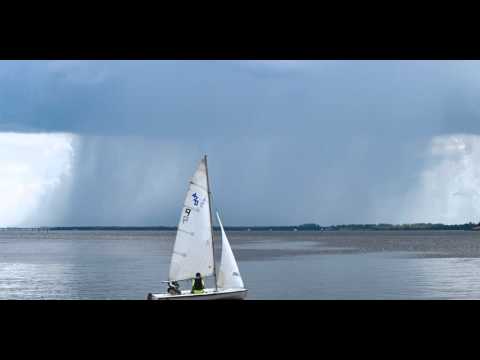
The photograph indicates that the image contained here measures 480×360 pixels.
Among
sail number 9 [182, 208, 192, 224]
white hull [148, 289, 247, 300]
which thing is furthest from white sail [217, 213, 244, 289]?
sail number 9 [182, 208, 192, 224]

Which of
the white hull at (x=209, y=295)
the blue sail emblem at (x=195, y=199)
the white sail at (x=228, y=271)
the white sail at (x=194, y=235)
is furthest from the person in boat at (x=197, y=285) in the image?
the blue sail emblem at (x=195, y=199)

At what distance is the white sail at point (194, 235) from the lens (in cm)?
1725

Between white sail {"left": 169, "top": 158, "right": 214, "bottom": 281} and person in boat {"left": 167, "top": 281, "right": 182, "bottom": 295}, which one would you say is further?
person in boat {"left": 167, "top": 281, "right": 182, "bottom": 295}

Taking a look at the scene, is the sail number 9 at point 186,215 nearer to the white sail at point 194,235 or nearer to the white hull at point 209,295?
the white sail at point 194,235

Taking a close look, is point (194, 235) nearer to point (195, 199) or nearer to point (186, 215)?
point (186, 215)

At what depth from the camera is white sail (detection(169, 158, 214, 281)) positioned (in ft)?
56.6

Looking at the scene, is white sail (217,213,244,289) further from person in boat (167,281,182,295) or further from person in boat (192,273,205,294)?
person in boat (167,281,182,295)

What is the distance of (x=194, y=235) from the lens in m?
17.5
